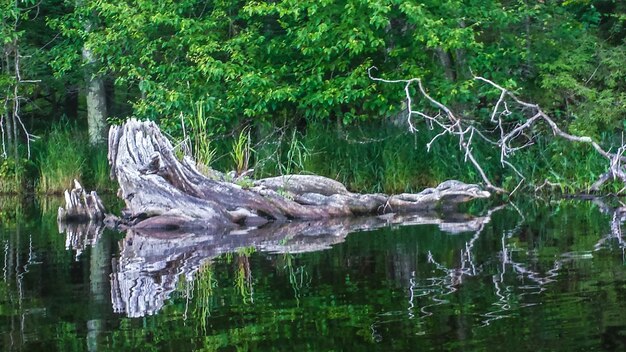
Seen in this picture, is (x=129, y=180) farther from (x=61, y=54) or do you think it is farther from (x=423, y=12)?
(x=61, y=54)

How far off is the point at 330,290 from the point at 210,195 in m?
6.64

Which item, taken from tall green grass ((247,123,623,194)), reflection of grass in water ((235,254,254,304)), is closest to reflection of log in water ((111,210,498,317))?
reflection of grass in water ((235,254,254,304))

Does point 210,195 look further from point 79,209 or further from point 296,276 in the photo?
point 296,276

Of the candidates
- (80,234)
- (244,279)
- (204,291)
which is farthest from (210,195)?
(204,291)

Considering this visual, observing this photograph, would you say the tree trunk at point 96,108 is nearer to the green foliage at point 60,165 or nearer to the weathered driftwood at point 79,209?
the green foliage at point 60,165

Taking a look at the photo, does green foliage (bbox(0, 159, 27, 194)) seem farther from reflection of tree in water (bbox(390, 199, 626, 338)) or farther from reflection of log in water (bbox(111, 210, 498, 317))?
reflection of tree in water (bbox(390, 199, 626, 338))

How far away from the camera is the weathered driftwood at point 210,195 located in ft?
46.5

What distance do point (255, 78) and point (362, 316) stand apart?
11.9 meters

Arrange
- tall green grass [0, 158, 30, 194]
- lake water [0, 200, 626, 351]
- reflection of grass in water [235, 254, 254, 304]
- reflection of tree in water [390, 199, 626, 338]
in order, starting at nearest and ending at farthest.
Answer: lake water [0, 200, 626, 351], reflection of tree in water [390, 199, 626, 338], reflection of grass in water [235, 254, 254, 304], tall green grass [0, 158, 30, 194]

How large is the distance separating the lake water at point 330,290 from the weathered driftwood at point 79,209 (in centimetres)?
229

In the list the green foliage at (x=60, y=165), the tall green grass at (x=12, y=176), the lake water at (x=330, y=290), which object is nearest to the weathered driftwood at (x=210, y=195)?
the lake water at (x=330, y=290)

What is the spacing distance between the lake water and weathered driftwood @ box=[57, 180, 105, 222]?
7.52 ft

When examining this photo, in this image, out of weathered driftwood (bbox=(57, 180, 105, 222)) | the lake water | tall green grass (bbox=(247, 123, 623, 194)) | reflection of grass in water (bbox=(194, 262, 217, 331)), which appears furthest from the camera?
tall green grass (bbox=(247, 123, 623, 194))

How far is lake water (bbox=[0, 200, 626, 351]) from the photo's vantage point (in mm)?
6258
